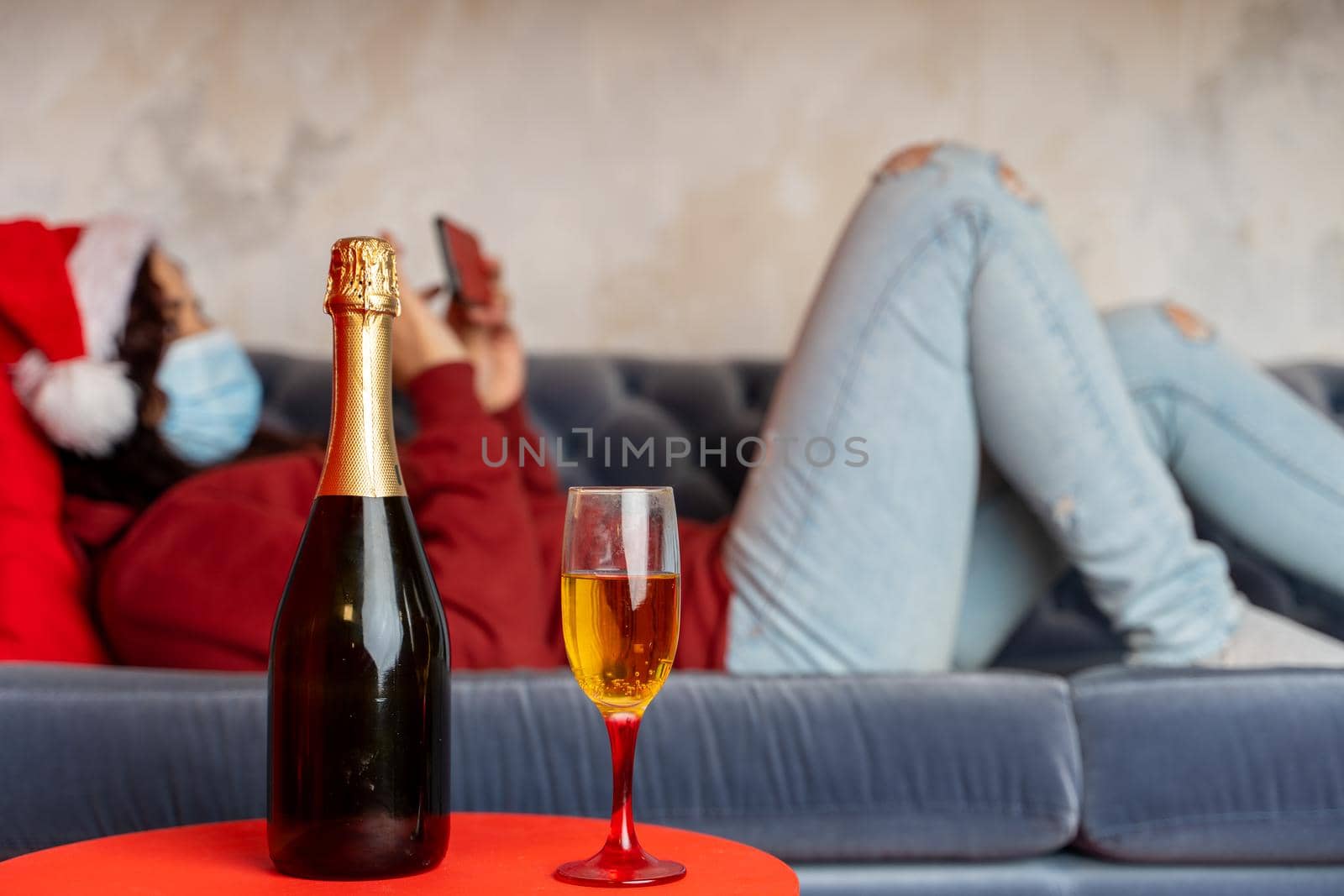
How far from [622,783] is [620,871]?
4 cm

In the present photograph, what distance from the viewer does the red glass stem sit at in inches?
22.5

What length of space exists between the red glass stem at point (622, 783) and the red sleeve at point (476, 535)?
0.57m

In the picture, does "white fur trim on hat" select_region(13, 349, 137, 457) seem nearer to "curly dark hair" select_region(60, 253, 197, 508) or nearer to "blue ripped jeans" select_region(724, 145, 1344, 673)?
"curly dark hair" select_region(60, 253, 197, 508)

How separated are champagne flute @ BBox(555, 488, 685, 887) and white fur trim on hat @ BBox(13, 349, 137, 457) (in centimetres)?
86

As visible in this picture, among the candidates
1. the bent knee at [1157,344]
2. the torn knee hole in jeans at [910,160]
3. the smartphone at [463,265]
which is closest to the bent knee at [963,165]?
the torn knee hole in jeans at [910,160]

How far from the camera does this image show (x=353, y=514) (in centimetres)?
57

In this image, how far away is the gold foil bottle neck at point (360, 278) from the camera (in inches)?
21.3

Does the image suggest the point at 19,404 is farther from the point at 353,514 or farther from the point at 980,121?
the point at 980,121

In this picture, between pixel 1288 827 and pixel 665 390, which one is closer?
pixel 1288 827

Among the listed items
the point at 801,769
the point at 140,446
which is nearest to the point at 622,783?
the point at 801,769

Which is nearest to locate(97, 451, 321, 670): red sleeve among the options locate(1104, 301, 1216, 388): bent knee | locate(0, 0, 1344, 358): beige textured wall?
locate(1104, 301, 1216, 388): bent knee

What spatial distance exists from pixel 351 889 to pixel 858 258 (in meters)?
0.85

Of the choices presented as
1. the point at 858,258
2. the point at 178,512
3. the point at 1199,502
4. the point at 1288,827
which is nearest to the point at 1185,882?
the point at 1288,827

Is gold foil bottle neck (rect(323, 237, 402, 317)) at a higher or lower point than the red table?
higher
